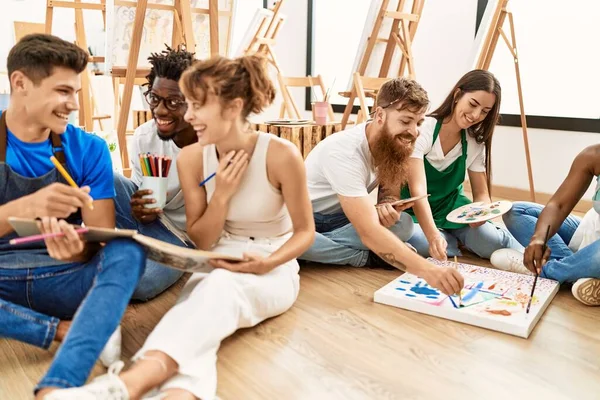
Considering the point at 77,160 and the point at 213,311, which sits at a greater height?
the point at 77,160

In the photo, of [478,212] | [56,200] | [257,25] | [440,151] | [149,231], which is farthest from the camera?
[257,25]

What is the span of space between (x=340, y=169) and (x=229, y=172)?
1.71 feet

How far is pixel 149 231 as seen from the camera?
180 centimetres

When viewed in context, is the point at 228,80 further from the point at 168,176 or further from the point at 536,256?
the point at 536,256

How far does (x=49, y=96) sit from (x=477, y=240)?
1734 mm

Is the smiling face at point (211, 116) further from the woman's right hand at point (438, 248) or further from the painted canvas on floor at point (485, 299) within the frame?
the woman's right hand at point (438, 248)

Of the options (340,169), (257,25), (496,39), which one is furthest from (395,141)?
(257,25)

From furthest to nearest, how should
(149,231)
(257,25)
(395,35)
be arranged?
(257,25) < (395,35) < (149,231)

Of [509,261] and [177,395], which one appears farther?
[509,261]

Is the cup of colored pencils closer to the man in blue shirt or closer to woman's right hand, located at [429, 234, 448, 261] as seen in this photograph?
the man in blue shirt

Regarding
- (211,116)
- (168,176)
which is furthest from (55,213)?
(168,176)

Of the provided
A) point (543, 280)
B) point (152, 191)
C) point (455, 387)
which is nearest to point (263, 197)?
point (152, 191)

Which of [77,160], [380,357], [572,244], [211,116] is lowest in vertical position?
[380,357]

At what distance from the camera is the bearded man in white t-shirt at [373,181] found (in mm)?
1758
